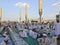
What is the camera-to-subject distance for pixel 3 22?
72.8 inches

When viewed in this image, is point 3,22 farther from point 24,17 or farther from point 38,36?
point 38,36

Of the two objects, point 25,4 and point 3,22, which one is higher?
point 25,4

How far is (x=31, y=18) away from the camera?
6.24 ft

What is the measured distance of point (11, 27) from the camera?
1.85 meters

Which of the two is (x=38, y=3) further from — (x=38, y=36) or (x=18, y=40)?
(x=18, y=40)

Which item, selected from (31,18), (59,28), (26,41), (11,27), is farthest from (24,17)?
(59,28)

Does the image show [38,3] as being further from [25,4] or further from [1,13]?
[1,13]

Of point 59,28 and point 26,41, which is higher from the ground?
point 59,28

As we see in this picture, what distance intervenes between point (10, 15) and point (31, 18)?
1.06ft

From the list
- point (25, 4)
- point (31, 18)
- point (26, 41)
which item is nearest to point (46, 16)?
point (31, 18)

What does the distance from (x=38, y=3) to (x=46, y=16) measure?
9.3 inches

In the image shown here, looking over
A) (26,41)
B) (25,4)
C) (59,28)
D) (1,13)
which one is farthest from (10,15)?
(59,28)

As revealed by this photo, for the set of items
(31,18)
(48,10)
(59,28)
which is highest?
(48,10)

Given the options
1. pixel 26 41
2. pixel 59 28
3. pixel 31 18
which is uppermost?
pixel 31 18
